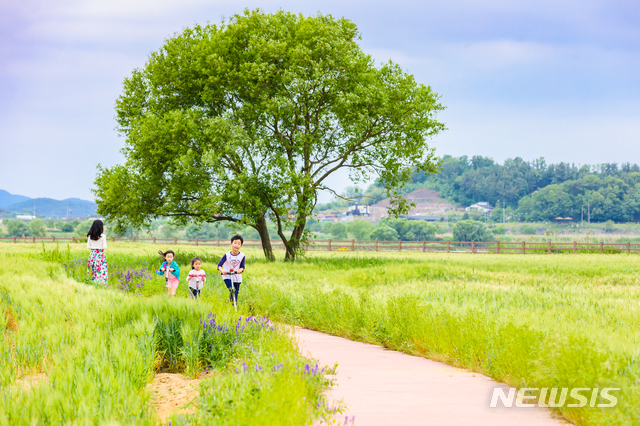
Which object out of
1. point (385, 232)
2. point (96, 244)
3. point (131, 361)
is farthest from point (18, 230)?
point (131, 361)

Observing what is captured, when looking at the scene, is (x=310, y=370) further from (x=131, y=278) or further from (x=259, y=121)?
(x=259, y=121)

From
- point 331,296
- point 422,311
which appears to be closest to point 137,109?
point 331,296

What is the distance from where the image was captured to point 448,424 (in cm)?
461

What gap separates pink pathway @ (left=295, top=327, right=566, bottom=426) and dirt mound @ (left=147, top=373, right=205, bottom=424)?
4.65 feet

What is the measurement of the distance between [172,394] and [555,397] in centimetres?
396

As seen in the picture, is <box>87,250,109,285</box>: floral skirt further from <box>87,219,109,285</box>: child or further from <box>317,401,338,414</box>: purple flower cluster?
<box>317,401,338,414</box>: purple flower cluster

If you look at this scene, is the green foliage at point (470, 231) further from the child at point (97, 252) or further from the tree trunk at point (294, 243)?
the child at point (97, 252)

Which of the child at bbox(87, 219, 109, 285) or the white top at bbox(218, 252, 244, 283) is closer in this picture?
the white top at bbox(218, 252, 244, 283)

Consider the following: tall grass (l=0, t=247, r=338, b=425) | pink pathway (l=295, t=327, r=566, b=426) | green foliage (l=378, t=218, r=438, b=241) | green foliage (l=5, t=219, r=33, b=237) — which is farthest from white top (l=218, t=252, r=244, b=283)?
green foliage (l=5, t=219, r=33, b=237)

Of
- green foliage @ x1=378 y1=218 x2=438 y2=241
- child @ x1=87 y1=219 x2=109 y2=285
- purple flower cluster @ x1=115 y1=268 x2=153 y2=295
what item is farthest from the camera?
green foliage @ x1=378 y1=218 x2=438 y2=241

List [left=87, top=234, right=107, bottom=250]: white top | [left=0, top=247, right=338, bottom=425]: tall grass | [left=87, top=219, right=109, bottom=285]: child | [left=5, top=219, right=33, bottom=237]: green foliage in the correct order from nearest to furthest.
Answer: [left=0, top=247, right=338, bottom=425]: tall grass
[left=87, top=219, right=109, bottom=285]: child
[left=87, top=234, right=107, bottom=250]: white top
[left=5, top=219, right=33, bottom=237]: green foliage

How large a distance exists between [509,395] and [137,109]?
27.4 meters

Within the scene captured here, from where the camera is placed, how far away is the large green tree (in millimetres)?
25594

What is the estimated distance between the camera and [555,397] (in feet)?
17.9
